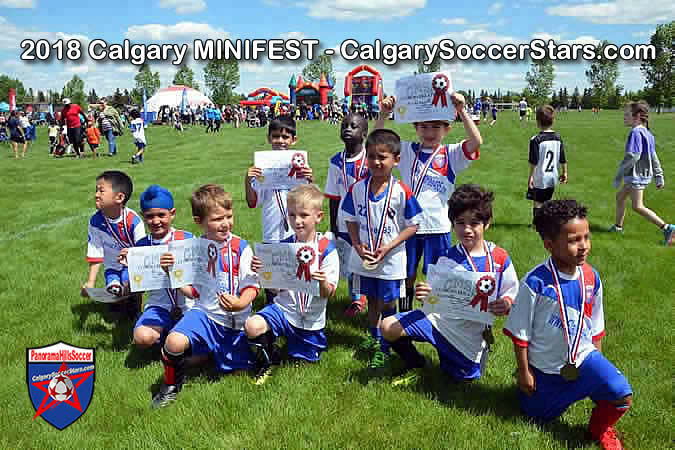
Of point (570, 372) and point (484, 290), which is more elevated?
point (484, 290)

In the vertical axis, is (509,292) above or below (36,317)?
above

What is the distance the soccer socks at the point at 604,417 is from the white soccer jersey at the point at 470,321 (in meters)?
0.87

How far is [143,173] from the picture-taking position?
16203 mm

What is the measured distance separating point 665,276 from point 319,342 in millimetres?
4901

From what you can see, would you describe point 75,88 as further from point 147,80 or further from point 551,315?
point 551,315

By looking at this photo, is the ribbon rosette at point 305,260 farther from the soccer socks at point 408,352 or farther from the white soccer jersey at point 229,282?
the soccer socks at point 408,352

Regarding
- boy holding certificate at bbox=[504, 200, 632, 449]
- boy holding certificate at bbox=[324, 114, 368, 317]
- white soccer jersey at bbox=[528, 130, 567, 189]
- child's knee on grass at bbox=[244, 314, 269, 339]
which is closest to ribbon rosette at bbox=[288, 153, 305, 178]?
boy holding certificate at bbox=[324, 114, 368, 317]

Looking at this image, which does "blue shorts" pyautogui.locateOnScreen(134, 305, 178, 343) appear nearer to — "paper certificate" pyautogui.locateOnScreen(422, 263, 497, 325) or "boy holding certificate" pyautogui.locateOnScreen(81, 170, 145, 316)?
"boy holding certificate" pyautogui.locateOnScreen(81, 170, 145, 316)

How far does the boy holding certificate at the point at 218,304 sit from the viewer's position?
3846 mm

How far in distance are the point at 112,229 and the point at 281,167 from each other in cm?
184

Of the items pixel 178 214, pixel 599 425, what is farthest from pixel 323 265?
pixel 178 214

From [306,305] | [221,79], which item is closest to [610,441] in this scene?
[306,305]

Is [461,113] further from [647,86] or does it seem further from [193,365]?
[647,86]

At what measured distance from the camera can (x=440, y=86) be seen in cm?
443
